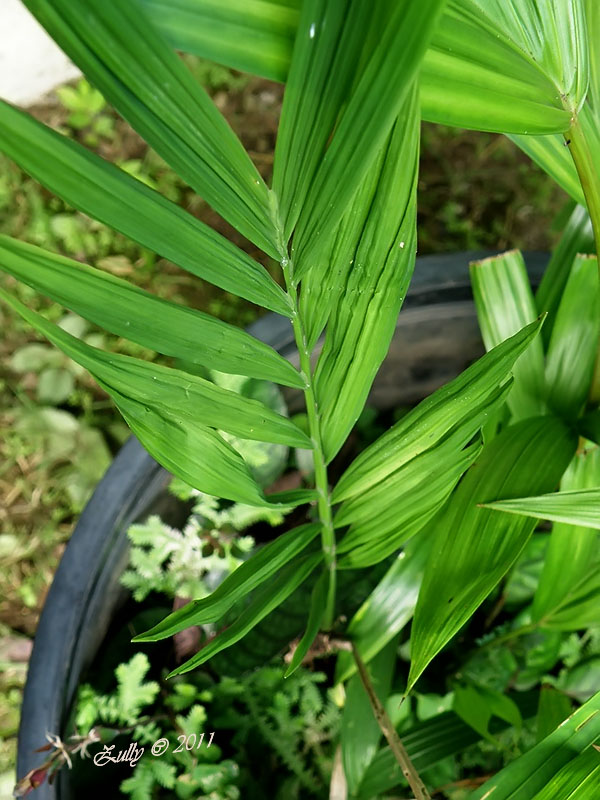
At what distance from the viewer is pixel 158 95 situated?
278 millimetres

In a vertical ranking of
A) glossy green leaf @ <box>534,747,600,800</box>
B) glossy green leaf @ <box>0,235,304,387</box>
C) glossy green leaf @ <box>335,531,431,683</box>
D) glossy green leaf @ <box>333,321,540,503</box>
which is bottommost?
glossy green leaf @ <box>335,531,431,683</box>

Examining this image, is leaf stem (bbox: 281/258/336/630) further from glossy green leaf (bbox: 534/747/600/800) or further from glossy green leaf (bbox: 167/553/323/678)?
glossy green leaf (bbox: 534/747/600/800)

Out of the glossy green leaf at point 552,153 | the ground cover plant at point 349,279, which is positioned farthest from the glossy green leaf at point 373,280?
the glossy green leaf at point 552,153

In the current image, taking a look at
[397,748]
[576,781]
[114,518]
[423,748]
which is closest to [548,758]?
[576,781]

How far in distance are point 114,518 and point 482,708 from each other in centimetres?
43

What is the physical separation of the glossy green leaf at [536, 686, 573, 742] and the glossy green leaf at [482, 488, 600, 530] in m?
0.27

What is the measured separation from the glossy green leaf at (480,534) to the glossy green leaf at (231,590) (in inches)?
4.3

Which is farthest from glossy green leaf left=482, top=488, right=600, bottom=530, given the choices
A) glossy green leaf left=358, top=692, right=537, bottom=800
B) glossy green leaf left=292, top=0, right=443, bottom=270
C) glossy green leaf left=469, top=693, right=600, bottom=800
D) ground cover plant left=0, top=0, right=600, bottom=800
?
glossy green leaf left=358, top=692, right=537, bottom=800

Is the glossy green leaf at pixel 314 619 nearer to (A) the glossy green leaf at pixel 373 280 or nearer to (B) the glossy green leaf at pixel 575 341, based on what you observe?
(A) the glossy green leaf at pixel 373 280

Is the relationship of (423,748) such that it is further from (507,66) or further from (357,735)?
(507,66)

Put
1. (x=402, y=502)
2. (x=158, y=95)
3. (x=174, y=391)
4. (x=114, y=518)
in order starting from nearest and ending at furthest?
(x=158, y=95), (x=174, y=391), (x=402, y=502), (x=114, y=518)

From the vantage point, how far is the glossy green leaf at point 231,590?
42 centimetres

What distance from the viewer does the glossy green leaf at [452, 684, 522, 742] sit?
2.11 ft

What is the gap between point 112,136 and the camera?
4.22 ft
